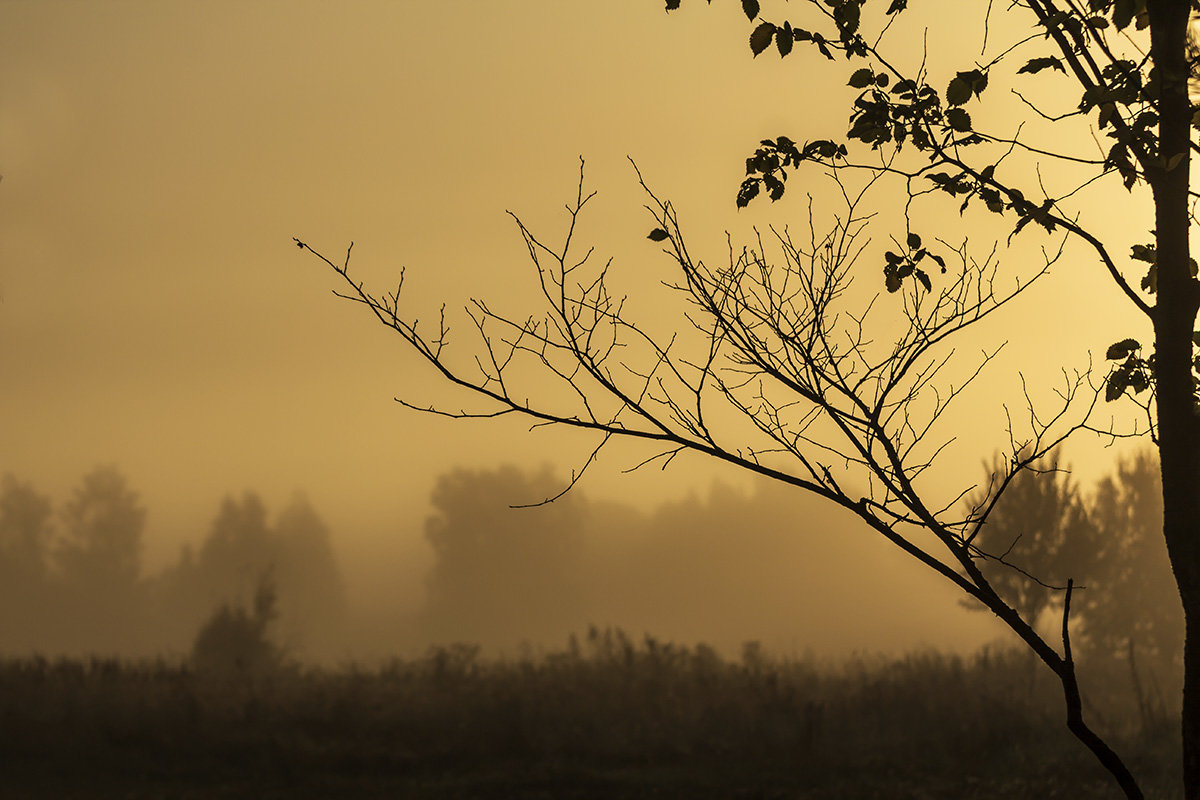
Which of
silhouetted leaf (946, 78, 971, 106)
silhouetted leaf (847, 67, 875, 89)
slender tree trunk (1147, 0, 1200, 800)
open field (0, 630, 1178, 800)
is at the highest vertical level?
silhouetted leaf (847, 67, 875, 89)

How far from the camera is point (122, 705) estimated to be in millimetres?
21219

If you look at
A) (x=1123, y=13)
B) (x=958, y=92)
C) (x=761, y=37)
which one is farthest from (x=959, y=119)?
(x=761, y=37)

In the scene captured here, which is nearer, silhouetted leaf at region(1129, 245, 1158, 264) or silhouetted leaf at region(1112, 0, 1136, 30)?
silhouetted leaf at region(1112, 0, 1136, 30)

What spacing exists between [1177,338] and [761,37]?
64.3 inches

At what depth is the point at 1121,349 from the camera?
4.10 metres

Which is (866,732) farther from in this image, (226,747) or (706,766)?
(226,747)

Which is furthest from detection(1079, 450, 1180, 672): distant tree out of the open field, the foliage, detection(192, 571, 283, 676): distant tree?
detection(192, 571, 283, 676): distant tree

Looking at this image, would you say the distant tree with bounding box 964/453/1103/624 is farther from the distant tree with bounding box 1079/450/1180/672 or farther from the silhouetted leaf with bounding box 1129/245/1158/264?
the silhouetted leaf with bounding box 1129/245/1158/264

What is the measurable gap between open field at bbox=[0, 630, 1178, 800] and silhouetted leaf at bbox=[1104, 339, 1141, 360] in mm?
14416

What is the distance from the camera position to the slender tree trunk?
2977 mm

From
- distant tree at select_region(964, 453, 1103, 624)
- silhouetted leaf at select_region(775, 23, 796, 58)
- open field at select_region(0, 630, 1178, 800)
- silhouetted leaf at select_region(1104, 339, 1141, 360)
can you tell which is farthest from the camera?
distant tree at select_region(964, 453, 1103, 624)

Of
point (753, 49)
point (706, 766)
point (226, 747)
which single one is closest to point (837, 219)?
point (753, 49)

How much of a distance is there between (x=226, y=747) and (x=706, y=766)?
9.45 metres

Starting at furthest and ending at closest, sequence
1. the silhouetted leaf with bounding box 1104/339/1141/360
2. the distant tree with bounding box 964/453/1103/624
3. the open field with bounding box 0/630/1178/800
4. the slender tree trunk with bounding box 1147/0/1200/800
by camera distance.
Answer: the distant tree with bounding box 964/453/1103/624
the open field with bounding box 0/630/1178/800
the silhouetted leaf with bounding box 1104/339/1141/360
the slender tree trunk with bounding box 1147/0/1200/800
